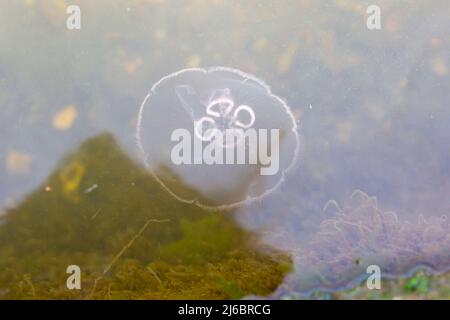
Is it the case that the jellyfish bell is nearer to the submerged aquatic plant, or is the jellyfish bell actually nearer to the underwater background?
the underwater background

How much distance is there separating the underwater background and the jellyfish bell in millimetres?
45

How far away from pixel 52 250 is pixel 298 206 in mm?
967

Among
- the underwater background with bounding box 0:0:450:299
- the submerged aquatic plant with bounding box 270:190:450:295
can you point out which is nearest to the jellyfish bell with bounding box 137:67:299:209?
the underwater background with bounding box 0:0:450:299

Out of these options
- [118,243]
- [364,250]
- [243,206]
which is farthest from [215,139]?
[364,250]

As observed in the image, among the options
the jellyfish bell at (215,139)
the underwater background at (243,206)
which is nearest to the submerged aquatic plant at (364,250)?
the underwater background at (243,206)

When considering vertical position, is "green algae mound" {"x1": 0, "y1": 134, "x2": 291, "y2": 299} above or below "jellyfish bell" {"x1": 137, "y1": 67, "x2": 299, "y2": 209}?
below

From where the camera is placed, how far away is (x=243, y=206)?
194cm

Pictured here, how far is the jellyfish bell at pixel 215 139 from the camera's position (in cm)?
193

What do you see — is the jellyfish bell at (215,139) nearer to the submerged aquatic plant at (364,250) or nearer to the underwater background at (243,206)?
the underwater background at (243,206)

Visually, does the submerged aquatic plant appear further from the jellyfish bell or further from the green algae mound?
the jellyfish bell

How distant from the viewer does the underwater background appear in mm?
1904

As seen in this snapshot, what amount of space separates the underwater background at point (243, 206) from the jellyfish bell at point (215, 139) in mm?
45
